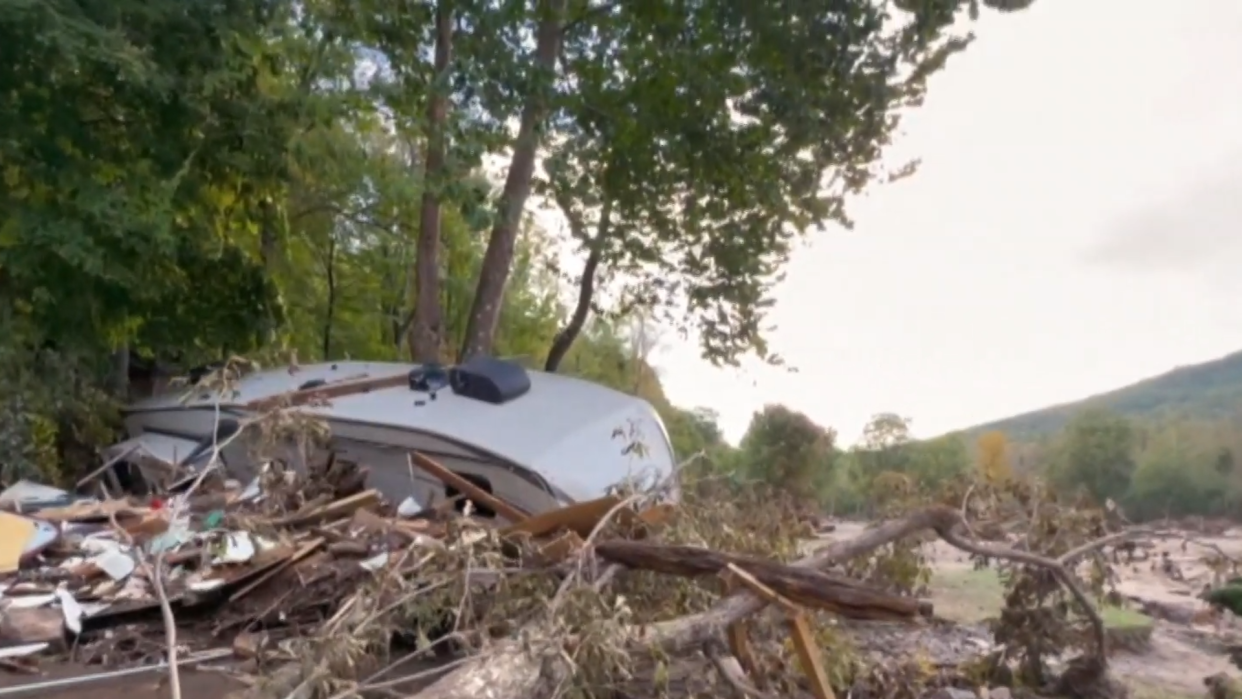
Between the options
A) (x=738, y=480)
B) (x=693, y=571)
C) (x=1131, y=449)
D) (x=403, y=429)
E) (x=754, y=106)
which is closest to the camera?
(x=693, y=571)

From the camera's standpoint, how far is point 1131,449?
25.3ft

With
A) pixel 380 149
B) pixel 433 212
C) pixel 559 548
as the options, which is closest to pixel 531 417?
pixel 559 548

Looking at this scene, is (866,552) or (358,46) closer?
(866,552)

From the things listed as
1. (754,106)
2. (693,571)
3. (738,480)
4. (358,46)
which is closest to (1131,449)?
(738,480)

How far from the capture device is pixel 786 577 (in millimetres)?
3855

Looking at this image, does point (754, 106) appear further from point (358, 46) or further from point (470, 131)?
point (358, 46)

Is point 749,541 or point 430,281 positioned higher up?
point 430,281

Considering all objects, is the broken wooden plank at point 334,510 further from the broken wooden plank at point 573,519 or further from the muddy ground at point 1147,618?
A: the muddy ground at point 1147,618

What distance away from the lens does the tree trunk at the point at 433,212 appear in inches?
403

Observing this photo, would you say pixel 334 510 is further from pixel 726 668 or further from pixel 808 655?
pixel 808 655

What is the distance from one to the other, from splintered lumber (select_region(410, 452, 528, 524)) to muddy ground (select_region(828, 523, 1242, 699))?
1677 millimetres

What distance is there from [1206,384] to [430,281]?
25.2 feet

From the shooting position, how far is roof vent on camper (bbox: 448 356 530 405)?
720 centimetres

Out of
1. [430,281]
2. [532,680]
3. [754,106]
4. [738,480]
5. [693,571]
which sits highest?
[754,106]
